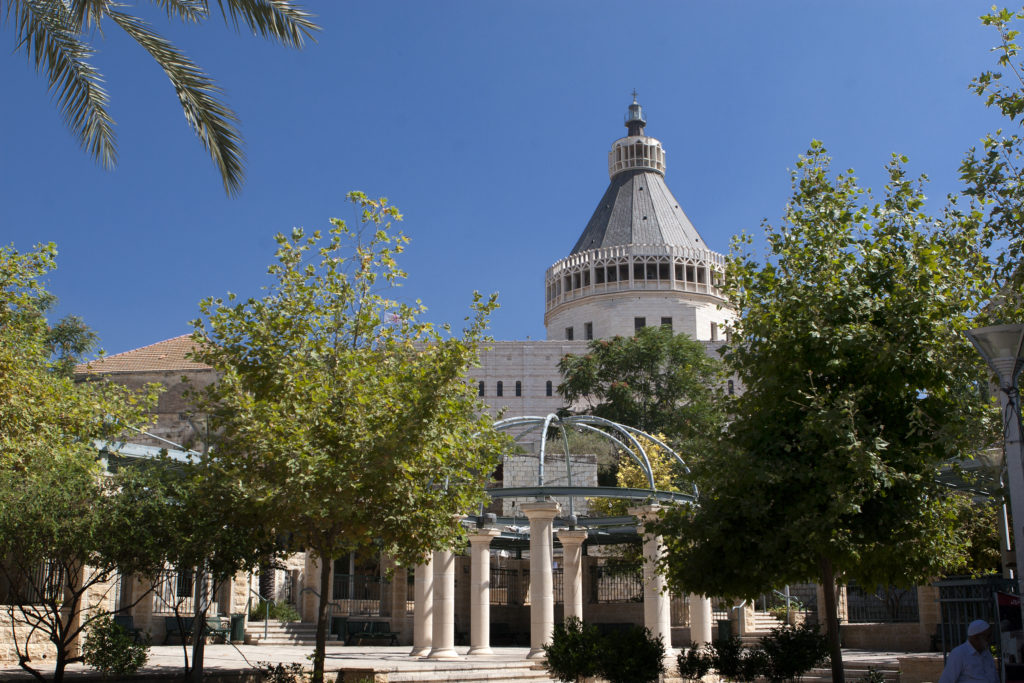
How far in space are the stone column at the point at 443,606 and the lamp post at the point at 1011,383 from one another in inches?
573

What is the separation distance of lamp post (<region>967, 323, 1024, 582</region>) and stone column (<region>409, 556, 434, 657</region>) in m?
16.0

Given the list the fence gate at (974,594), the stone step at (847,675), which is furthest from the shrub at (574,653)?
the stone step at (847,675)

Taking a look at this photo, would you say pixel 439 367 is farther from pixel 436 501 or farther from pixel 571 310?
pixel 571 310

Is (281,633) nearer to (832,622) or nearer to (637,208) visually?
(832,622)

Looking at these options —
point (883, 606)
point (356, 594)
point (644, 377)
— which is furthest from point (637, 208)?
point (883, 606)

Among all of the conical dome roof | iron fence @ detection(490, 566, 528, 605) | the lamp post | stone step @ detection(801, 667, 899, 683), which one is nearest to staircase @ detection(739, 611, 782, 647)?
iron fence @ detection(490, 566, 528, 605)

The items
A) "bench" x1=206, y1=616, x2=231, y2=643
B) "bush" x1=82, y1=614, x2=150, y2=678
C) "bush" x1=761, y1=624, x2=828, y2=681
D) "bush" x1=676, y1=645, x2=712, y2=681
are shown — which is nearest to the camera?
"bush" x1=82, y1=614, x2=150, y2=678

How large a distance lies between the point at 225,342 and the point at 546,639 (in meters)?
11.1

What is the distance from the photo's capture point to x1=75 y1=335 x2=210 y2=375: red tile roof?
5838 centimetres

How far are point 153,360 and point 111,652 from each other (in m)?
49.0

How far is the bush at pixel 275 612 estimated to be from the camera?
3056 cm

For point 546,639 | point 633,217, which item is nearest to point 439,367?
point 546,639

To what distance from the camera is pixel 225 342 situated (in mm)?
14344

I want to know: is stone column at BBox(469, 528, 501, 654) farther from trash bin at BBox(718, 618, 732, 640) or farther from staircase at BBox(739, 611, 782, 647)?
staircase at BBox(739, 611, 782, 647)
